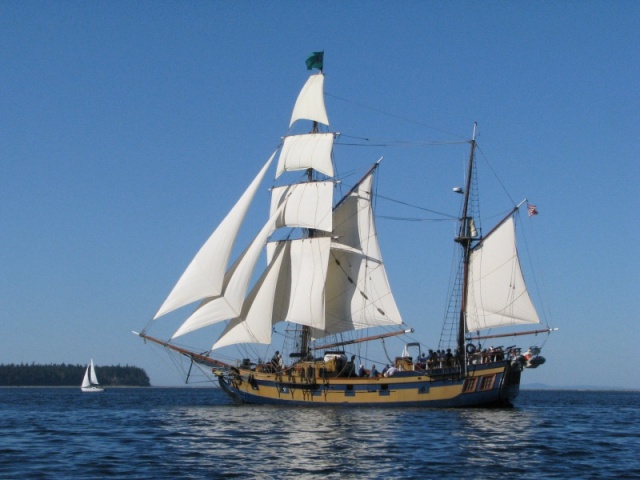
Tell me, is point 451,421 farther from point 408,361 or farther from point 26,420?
point 26,420

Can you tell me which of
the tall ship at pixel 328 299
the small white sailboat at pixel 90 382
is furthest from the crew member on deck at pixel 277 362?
the small white sailboat at pixel 90 382

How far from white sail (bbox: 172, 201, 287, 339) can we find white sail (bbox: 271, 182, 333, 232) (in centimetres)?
608

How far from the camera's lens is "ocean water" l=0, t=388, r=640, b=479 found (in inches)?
1168

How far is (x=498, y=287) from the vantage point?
62.2 metres

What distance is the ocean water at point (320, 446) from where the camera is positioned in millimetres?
29672

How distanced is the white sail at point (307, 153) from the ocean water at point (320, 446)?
2208cm

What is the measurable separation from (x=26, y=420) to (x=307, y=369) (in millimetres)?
19396

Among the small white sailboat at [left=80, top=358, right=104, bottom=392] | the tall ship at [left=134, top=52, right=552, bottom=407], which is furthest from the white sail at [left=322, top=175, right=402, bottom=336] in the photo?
the small white sailboat at [left=80, top=358, right=104, bottom=392]

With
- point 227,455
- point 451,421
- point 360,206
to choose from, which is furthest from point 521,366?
point 227,455

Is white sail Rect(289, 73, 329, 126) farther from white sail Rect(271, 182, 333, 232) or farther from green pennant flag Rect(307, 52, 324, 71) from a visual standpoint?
white sail Rect(271, 182, 333, 232)

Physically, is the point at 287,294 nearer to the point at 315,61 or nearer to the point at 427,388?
the point at 427,388

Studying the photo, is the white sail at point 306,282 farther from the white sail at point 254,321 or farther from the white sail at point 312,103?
the white sail at point 312,103

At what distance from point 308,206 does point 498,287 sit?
16.0 m

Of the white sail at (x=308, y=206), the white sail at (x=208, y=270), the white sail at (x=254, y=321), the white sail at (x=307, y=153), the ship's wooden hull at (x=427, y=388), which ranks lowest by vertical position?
the ship's wooden hull at (x=427, y=388)
